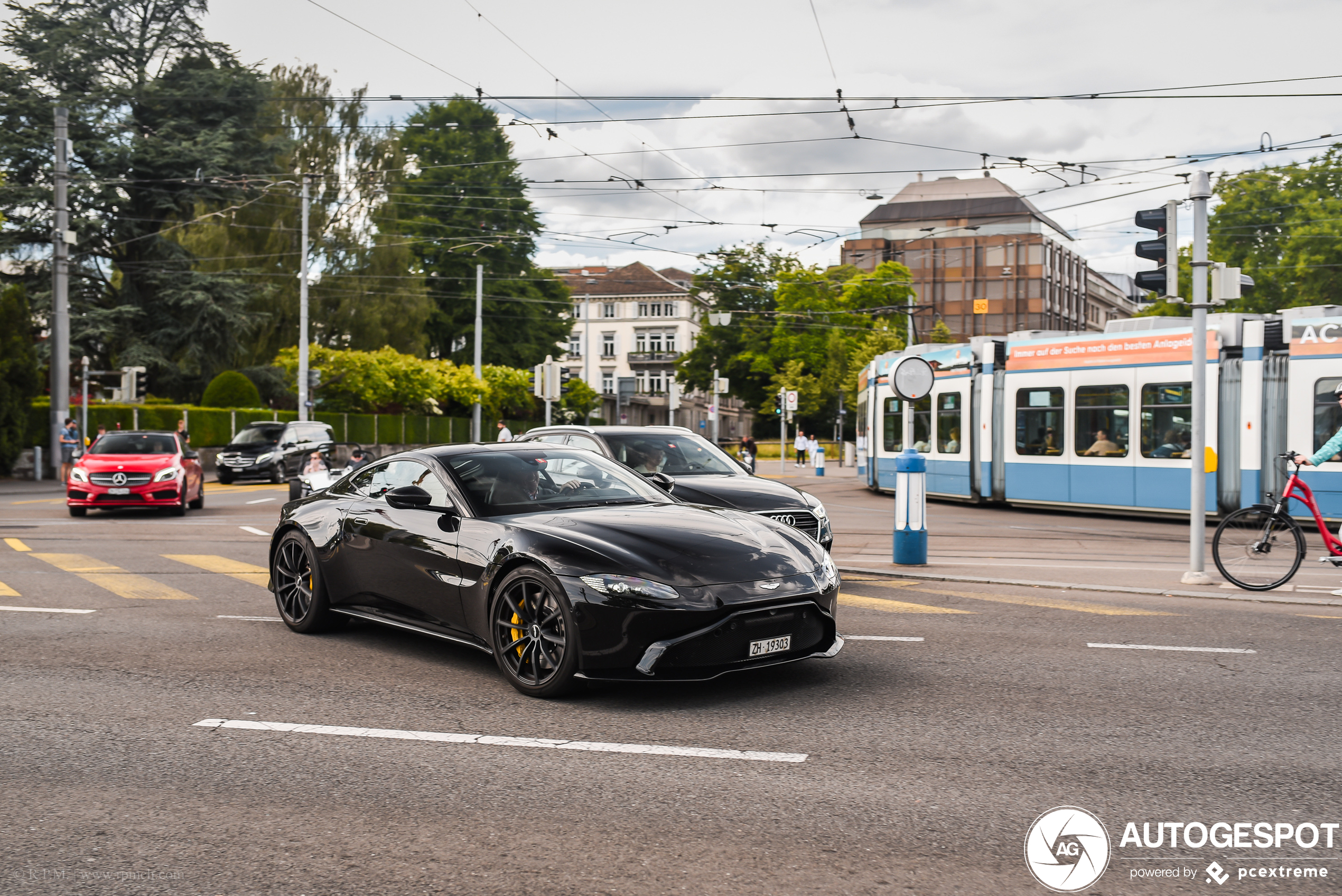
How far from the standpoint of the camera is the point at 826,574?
6.51 metres

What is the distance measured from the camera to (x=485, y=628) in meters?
6.57

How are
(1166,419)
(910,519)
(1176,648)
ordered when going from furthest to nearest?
(1166,419) → (910,519) → (1176,648)

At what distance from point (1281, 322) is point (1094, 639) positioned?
12379mm

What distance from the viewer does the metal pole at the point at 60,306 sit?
101ft

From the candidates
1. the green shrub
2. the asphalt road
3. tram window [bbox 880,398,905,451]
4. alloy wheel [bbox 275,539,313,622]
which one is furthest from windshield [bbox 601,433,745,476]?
the green shrub

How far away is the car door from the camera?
6949 millimetres

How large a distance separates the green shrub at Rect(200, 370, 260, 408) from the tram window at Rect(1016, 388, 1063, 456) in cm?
2807

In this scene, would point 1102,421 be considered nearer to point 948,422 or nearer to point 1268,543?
point 948,422

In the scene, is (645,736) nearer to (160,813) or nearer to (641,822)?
(641,822)

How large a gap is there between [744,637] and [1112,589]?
6328mm

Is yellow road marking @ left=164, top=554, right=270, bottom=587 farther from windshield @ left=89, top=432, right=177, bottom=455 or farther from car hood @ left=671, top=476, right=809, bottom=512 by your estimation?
windshield @ left=89, top=432, right=177, bottom=455

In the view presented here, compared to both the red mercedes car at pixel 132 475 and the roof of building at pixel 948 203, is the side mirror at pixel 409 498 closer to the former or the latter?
the red mercedes car at pixel 132 475

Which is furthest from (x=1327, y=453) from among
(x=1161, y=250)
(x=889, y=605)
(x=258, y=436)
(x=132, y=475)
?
(x=258, y=436)

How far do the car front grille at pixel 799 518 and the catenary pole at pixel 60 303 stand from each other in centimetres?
2567
